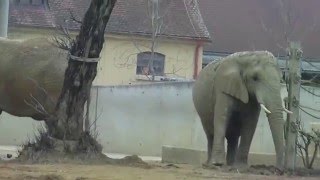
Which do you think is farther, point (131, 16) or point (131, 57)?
point (131, 16)

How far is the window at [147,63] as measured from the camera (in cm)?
3419

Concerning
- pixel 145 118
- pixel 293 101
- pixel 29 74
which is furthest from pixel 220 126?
pixel 145 118

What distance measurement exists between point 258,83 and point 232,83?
45 centimetres

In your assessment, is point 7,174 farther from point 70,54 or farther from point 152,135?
point 152,135

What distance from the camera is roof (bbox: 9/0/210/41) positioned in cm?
3328

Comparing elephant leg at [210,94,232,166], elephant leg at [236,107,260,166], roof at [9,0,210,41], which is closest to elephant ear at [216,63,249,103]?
elephant leg at [210,94,232,166]

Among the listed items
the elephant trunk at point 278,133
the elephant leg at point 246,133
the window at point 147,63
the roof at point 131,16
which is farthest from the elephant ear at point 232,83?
the window at point 147,63

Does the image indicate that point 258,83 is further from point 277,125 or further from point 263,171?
point 263,171

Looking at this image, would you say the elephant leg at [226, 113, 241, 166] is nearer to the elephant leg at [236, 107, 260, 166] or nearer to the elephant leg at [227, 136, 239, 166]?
the elephant leg at [227, 136, 239, 166]

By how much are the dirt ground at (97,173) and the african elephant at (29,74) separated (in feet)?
9.84

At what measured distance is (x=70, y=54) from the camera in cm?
1118

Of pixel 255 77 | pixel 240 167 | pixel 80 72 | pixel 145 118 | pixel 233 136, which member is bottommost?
pixel 240 167

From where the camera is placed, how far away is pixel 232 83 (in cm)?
1284

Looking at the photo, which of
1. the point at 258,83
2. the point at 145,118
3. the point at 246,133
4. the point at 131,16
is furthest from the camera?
the point at 131,16
